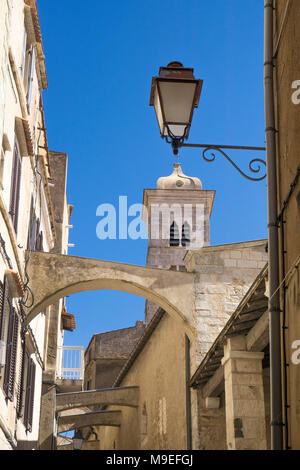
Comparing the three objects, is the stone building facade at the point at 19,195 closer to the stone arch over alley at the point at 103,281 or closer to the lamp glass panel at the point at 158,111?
the stone arch over alley at the point at 103,281

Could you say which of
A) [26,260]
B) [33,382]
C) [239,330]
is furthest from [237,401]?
[33,382]

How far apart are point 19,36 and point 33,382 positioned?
27.6ft

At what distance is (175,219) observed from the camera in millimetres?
47750

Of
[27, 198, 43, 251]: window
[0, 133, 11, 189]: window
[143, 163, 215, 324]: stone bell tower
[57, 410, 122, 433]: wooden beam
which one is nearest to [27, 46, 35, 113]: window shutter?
[27, 198, 43, 251]: window

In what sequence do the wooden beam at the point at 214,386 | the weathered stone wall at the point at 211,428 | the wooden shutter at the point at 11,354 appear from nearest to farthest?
the wooden shutter at the point at 11,354 → the wooden beam at the point at 214,386 → the weathered stone wall at the point at 211,428

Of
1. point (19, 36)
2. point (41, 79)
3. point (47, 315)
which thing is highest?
point (41, 79)

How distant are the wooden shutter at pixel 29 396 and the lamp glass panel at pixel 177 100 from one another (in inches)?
374

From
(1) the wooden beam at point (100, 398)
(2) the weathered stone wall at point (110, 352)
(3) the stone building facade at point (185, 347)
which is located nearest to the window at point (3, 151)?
(3) the stone building facade at point (185, 347)

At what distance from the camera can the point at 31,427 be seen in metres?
16.5

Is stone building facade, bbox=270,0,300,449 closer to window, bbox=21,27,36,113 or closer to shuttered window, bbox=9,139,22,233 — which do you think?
shuttered window, bbox=9,139,22,233

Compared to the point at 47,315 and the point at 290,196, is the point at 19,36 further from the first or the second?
the point at 47,315

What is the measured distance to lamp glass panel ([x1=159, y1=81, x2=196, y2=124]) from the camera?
6977 mm

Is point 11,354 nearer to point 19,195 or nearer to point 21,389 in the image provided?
point 21,389

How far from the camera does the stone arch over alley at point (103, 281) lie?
13.9 m
